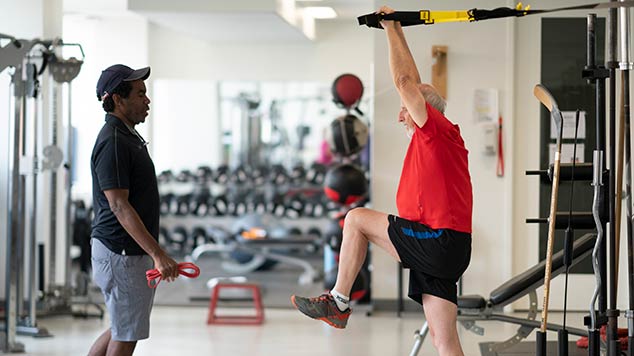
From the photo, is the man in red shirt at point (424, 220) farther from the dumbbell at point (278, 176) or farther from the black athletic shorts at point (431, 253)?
the dumbbell at point (278, 176)

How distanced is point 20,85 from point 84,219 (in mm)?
4034

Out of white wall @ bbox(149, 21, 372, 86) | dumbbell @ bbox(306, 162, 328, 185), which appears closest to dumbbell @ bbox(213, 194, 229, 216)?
dumbbell @ bbox(306, 162, 328, 185)

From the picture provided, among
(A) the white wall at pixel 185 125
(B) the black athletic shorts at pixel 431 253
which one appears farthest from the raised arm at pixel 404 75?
(A) the white wall at pixel 185 125

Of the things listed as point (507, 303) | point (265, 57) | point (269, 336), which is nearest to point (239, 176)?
point (265, 57)

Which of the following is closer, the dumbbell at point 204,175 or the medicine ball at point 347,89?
the medicine ball at point 347,89

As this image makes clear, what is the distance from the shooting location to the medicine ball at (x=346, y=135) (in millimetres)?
7488

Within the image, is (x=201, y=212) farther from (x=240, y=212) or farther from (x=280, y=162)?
(x=280, y=162)

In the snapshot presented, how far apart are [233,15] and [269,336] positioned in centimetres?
306

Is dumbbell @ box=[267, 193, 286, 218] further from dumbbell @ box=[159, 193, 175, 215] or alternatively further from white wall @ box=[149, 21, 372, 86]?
white wall @ box=[149, 21, 372, 86]

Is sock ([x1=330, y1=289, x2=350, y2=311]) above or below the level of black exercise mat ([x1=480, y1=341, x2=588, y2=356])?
above

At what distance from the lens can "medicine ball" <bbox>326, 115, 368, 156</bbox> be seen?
7488 millimetres

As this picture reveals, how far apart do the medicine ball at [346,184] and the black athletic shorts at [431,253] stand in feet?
11.9

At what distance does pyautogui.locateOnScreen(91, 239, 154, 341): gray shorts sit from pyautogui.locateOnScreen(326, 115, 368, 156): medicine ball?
3643mm

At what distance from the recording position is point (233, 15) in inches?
336
